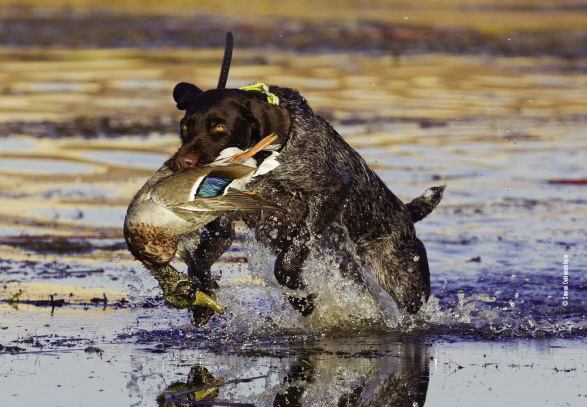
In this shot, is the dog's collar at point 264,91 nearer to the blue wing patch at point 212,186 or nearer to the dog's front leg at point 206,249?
the dog's front leg at point 206,249

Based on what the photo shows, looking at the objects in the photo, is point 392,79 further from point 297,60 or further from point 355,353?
point 355,353

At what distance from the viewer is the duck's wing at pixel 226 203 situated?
6512 mm

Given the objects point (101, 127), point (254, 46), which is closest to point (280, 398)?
point (101, 127)

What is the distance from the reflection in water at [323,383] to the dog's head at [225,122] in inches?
47.8

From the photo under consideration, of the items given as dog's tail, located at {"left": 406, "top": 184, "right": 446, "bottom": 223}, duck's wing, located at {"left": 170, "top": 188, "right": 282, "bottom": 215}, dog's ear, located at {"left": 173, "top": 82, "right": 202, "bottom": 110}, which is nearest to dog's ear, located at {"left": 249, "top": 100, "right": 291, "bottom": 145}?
dog's ear, located at {"left": 173, "top": 82, "right": 202, "bottom": 110}

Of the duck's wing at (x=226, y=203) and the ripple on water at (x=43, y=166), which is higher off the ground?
the duck's wing at (x=226, y=203)

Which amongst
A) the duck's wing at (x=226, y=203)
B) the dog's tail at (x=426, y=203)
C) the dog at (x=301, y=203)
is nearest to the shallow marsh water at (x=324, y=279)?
the dog at (x=301, y=203)

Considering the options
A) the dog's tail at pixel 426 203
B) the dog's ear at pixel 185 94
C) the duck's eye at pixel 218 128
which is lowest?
the dog's tail at pixel 426 203

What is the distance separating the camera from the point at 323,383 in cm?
656

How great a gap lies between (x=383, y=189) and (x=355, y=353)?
1.76 metres

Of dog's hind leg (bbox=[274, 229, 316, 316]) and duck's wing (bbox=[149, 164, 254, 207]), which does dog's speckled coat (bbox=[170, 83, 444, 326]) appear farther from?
duck's wing (bbox=[149, 164, 254, 207])

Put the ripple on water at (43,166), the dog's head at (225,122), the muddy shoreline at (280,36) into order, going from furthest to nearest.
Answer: the muddy shoreline at (280,36) < the ripple on water at (43,166) < the dog's head at (225,122)

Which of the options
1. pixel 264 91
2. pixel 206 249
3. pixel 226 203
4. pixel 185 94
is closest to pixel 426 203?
pixel 264 91

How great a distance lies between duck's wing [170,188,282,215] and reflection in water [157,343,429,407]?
2.52 feet
